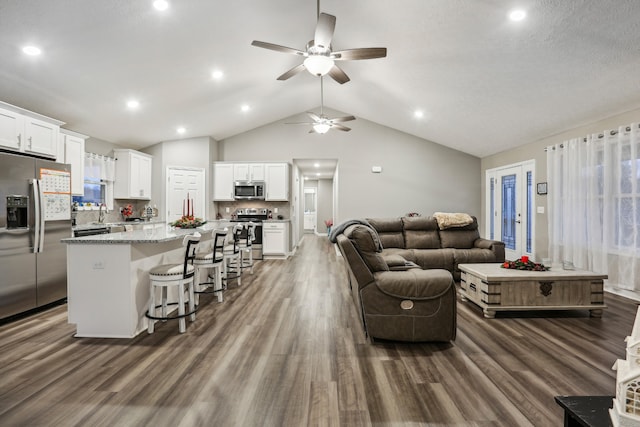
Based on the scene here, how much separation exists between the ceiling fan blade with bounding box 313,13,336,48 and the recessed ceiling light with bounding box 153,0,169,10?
4.96ft

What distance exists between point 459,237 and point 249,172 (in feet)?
15.7

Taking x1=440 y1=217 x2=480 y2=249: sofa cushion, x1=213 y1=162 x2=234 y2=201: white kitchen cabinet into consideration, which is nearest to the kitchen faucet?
x1=213 y1=162 x2=234 y2=201: white kitchen cabinet

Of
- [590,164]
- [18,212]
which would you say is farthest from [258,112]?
[590,164]

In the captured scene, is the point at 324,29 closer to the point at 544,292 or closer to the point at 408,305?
the point at 408,305

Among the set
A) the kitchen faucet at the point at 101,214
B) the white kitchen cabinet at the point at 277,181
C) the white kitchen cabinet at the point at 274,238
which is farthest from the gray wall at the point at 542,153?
the kitchen faucet at the point at 101,214

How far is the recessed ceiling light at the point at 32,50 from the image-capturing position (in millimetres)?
3148

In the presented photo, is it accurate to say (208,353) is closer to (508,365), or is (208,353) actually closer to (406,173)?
(508,365)

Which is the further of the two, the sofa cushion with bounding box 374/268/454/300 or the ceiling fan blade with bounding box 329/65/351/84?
the ceiling fan blade with bounding box 329/65/351/84

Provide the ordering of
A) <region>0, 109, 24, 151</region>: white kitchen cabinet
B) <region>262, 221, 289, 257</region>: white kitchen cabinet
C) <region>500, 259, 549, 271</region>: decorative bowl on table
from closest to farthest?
<region>0, 109, 24, 151</region>: white kitchen cabinet → <region>500, 259, 549, 271</region>: decorative bowl on table → <region>262, 221, 289, 257</region>: white kitchen cabinet

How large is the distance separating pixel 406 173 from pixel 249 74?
443cm

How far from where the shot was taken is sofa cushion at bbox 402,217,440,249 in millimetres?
5070

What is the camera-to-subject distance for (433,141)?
25.0 ft

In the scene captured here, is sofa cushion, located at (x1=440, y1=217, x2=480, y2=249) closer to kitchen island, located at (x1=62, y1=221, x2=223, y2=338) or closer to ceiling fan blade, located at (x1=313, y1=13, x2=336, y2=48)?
ceiling fan blade, located at (x1=313, y1=13, x2=336, y2=48)

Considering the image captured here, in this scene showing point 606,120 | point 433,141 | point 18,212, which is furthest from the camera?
point 433,141
